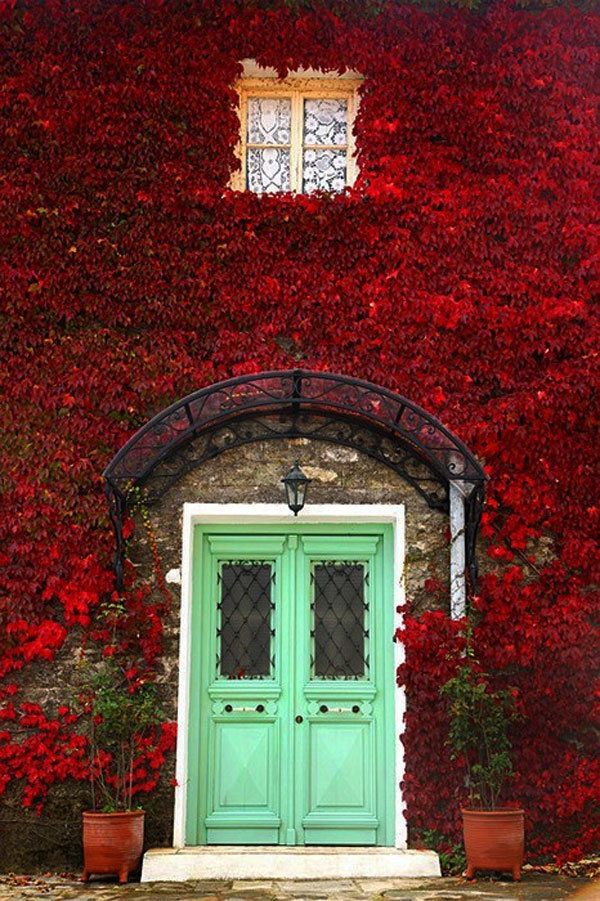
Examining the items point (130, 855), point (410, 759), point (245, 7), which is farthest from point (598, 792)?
point (245, 7)

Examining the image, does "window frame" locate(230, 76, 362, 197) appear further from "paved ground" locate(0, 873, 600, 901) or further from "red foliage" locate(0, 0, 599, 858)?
"paved ground" locate(0, 873, 600, 901)

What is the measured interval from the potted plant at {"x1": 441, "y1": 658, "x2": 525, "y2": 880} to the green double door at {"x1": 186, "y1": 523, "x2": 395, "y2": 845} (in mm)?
636

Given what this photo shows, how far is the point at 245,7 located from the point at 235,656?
4.99 m

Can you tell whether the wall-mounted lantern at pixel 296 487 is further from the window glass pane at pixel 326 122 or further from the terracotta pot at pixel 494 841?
the window glass pane at pixel 326 122

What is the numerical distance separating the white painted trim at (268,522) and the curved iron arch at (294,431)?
308mm

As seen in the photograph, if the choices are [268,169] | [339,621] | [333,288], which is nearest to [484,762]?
[339,621]

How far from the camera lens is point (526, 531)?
23.9ft

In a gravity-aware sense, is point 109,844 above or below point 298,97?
below

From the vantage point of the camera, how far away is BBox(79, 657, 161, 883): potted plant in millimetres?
6379

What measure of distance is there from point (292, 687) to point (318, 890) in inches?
58.6

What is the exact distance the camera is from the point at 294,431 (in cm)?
746

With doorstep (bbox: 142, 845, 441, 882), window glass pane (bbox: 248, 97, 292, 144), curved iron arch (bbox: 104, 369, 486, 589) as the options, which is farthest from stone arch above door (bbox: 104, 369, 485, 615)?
window glass pane (bbox: 248, 97, 292, 144)

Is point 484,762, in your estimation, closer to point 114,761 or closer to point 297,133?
point 114,761

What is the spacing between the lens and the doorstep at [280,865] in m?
6.48
